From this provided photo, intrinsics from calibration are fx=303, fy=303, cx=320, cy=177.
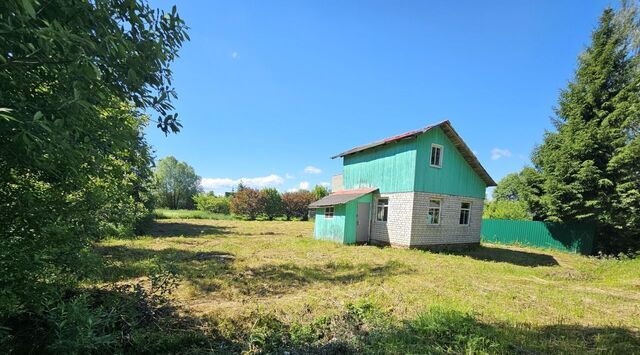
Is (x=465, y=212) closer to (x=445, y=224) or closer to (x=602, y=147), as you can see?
(x=445, y=224)

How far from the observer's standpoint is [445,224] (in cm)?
1473

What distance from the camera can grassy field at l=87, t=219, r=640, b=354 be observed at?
4.15m

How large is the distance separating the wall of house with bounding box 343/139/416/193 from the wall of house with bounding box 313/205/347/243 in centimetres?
234

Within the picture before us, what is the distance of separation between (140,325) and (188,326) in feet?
2.05

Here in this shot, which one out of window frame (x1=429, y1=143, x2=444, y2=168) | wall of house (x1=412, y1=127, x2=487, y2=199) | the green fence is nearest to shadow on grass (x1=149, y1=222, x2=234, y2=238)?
wall of house (x1=412, y1=127, x2=487, y2=199)

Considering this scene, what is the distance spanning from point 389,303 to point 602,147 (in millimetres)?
16425

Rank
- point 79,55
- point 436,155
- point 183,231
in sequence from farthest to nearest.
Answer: point 183,231, point 436,155, point 79,55

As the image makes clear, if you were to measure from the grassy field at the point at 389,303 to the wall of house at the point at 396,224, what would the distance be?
235 cm

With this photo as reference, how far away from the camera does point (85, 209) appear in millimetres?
3277

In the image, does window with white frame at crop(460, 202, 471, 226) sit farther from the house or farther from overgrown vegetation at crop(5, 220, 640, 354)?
overgrown vegetation at crop(5, 220, 640, 354)

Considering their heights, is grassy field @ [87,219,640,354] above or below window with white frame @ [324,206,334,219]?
below

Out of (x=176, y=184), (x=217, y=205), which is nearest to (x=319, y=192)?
(x=217, y=205)

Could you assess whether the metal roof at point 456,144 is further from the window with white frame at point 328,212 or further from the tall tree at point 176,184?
the tall tree at point 176,184

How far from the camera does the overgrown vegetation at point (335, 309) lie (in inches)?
150
